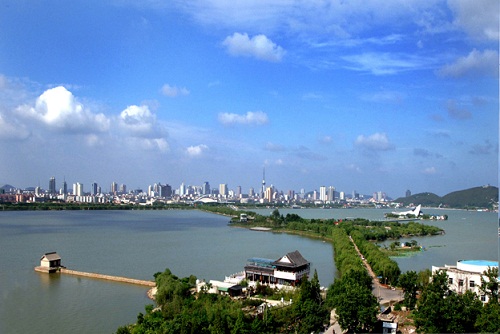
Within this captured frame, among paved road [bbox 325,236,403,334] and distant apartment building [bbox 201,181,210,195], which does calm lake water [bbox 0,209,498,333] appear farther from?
distant apartment building [bbox 201,181,210,195]

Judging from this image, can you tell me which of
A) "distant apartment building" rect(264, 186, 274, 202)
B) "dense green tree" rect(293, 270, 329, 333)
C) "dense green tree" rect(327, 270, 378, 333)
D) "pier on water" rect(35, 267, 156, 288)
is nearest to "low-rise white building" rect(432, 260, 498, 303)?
"dense green tree" rect(327, 270, 378, 333)

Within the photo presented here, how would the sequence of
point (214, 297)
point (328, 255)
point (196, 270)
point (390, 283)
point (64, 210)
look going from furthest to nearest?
point (64, 210), point (328, 255), point (196, 270), point (390, 283), point (214, 297)

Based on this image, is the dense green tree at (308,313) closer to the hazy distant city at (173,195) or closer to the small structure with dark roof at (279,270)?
the small structure with dark roof at (279,270)

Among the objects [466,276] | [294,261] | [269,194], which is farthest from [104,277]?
[269,194]

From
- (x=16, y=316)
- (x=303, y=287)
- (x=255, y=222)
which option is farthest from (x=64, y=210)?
(x=303, y=287)

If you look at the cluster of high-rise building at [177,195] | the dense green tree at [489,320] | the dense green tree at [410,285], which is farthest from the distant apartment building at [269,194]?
the dense green tree at [489,320]

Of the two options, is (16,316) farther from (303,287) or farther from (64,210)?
(64,210)

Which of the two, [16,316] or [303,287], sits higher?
[303,287]
